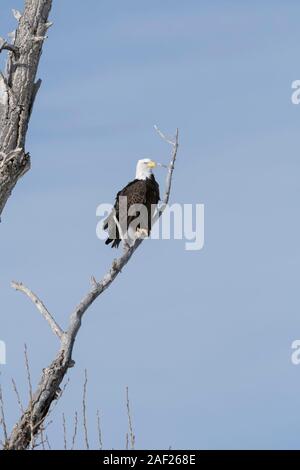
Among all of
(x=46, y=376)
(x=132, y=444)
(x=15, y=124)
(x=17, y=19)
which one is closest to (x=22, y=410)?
(x=46, y=376)

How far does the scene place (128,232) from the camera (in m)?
13.8

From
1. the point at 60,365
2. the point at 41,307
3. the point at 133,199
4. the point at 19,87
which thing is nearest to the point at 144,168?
the point at 133,199

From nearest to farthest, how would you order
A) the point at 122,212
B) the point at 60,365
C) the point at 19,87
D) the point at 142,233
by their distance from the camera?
1. the point at 60,365
2. the point at 19,87
3. the point at 142,233
4. the point at 122,212

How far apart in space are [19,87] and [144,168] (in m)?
3.31

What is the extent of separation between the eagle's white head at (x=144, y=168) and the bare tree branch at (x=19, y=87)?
308cm

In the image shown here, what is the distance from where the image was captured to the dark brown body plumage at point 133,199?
46.1 ft

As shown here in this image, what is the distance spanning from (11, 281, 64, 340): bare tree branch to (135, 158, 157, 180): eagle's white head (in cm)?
354

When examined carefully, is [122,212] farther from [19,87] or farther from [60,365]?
[60,365]

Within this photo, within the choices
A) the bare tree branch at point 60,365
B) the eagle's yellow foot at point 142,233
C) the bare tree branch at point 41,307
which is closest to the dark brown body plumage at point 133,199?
the eagle's yellow foot at point 142,233

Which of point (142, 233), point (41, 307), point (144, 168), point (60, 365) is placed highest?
point (144, 168)

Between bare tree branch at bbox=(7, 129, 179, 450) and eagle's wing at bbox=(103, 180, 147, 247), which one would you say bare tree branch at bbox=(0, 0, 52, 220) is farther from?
eagle's wing at bbox=(103, 180, 147, 247)

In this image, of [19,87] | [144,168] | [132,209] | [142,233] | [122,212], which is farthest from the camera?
[144,168]

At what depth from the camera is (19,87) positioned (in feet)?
38.6
